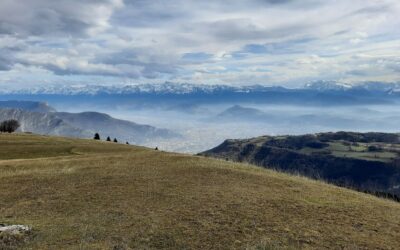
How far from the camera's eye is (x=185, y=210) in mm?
23016

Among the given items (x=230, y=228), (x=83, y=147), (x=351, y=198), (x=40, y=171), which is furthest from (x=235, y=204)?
(x=83, y=147)

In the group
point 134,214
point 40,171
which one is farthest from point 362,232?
point 40,171

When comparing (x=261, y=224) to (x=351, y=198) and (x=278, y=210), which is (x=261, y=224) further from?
(x=351, y=198)

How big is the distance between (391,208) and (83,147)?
2109 inches

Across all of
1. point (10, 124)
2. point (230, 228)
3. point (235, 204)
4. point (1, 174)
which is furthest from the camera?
point (10, 124)

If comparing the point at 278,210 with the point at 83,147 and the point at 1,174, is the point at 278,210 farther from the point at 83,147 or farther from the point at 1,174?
the point at 83,147

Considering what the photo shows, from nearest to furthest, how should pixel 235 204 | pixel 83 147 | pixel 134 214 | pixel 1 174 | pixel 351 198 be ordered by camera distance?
pixel 134 214
pixel 235 204
pixel 351 198
pixel 1 174
pixel 83 147

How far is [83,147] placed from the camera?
69.9 meters

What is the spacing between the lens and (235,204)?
24.2 m

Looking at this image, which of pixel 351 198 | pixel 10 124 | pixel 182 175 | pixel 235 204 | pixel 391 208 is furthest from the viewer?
pixel 10 124

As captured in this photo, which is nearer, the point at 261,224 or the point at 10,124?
the point at 261,224

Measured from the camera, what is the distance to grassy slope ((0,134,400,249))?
1873 centimetres

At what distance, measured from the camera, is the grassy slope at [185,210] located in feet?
61.5

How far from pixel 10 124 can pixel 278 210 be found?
138 meters
